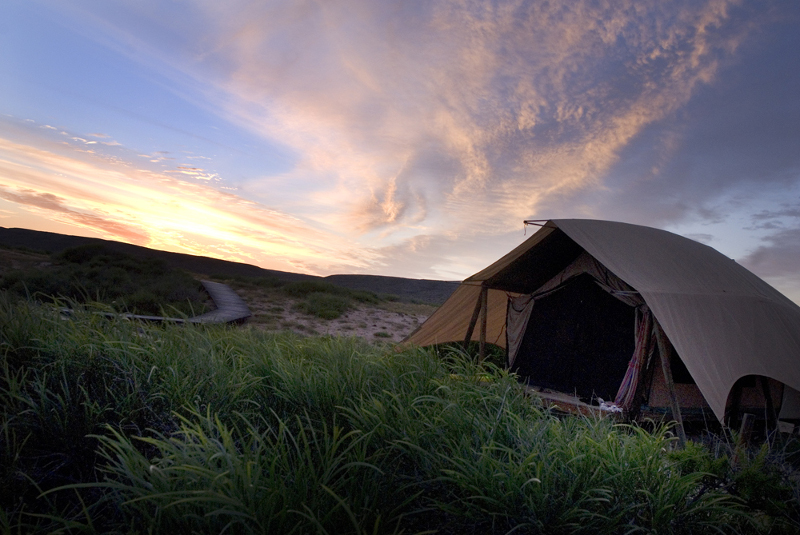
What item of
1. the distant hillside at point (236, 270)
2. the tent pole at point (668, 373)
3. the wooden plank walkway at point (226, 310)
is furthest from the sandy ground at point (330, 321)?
the distant hillside at point (236, 270)

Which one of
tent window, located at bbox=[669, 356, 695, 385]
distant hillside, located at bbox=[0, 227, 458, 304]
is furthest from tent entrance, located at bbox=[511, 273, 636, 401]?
distant hillside, located at bbox=[0, 227, 458, 304]

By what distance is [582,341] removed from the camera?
276 inches

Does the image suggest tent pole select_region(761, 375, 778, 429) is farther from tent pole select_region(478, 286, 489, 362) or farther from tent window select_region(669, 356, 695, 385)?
tent pole select_region(478, 286, 489, 362)

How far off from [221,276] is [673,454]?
974 inches

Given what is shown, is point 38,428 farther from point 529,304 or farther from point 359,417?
point 529,304

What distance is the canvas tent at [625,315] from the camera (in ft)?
16.7

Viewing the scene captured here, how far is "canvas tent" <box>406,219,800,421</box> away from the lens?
5078 mm

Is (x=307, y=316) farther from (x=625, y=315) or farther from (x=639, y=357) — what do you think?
(x=639, y=357)

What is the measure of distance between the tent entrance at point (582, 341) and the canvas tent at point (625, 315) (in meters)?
0.01

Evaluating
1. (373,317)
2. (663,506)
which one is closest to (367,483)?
(663,506)

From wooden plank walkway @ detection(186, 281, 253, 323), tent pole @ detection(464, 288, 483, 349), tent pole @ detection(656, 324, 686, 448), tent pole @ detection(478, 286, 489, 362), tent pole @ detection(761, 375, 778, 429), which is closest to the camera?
tent pole @ detection(656, 324, 686, 448)

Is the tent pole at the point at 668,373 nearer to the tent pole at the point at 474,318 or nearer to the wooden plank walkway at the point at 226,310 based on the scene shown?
the tent pole at the point at 474,318

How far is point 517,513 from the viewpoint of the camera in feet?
6.42

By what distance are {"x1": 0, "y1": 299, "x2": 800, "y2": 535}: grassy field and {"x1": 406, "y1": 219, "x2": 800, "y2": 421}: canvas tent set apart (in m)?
2.05
